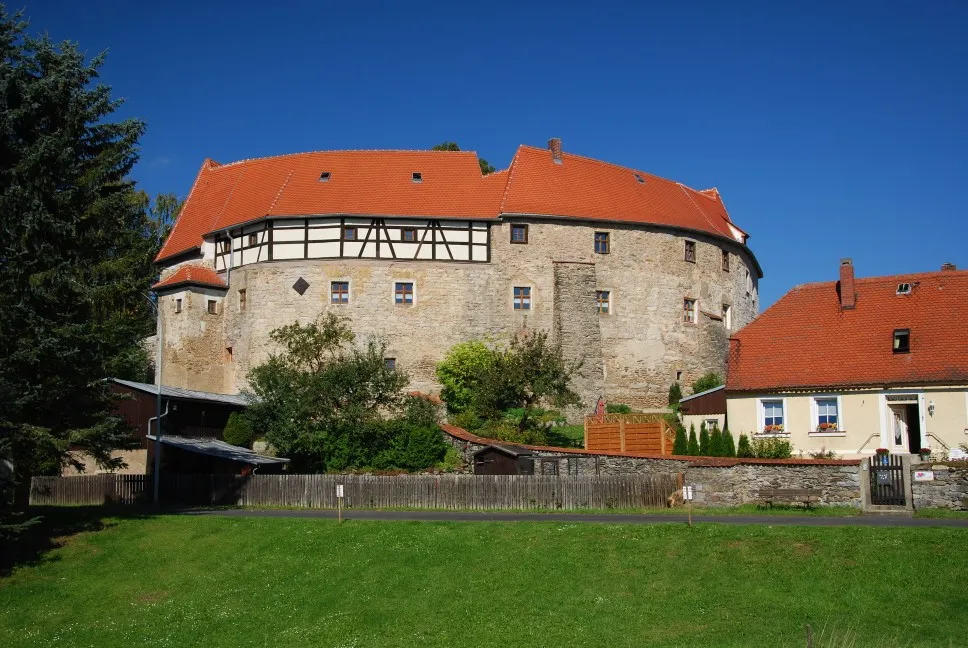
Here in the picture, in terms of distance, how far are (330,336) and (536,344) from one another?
27.2 ft

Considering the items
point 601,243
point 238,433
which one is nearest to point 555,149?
point 601,243

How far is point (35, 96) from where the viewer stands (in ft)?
85.7

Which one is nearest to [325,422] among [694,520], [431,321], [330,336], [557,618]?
[330,336]

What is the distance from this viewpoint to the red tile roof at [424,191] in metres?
46.7

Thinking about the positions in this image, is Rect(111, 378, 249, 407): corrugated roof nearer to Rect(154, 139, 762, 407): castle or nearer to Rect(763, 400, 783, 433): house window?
Rect(154, 139, 762, 407): castle

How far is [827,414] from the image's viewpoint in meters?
31.4

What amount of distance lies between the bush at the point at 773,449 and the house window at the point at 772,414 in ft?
2.62

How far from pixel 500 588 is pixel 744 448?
582 inches

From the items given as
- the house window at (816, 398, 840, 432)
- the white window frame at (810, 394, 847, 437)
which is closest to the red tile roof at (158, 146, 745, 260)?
the white window frame at (810, 394, 847, 437)

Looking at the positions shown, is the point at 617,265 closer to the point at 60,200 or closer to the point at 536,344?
the point at 536,344

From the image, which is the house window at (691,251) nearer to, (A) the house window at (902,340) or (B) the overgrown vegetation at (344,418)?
(B) the overgrown vegetation at (344,418)

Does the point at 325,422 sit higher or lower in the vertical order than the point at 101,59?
lower

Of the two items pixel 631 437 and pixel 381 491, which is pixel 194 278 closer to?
pixel 381 491

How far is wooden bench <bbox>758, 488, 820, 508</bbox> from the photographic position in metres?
25.1
